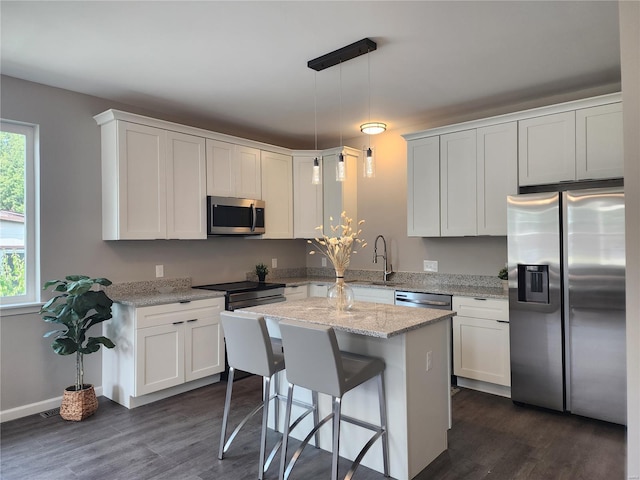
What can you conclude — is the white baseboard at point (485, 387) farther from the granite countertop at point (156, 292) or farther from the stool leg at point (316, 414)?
the granite countertop at point (156, 292)

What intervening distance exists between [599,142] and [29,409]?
16.4ft

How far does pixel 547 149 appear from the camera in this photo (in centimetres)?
359

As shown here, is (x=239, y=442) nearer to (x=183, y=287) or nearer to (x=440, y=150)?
(x=183, y=287)

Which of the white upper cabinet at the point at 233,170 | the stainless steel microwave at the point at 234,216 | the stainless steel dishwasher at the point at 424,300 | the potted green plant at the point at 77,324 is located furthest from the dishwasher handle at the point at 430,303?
the potted green plant at the point at 77,324

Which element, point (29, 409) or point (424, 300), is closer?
point (29, 409)

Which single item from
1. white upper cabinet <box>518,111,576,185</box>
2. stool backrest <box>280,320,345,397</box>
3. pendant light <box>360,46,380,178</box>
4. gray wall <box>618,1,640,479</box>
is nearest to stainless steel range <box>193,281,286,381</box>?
pendant light <box>360,46,380,178</box>

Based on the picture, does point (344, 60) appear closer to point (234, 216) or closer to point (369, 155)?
point (369, 155)

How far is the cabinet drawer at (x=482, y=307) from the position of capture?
3.54 m

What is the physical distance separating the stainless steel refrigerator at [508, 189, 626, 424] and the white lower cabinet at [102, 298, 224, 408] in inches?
107

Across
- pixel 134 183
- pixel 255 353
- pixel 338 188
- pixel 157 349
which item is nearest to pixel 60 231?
pixel 134 183

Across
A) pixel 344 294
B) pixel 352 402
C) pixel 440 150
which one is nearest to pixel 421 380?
pixel 352 402

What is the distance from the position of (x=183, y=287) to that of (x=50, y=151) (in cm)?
169

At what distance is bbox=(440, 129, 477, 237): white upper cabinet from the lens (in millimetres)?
4000

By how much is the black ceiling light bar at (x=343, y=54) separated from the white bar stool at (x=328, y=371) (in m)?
1.85
